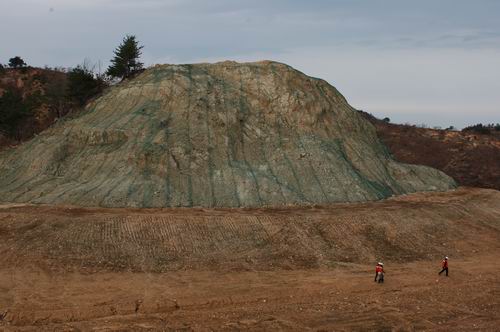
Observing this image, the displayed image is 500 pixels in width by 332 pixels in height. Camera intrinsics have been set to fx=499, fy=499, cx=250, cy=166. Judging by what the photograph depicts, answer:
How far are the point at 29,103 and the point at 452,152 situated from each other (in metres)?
39.3

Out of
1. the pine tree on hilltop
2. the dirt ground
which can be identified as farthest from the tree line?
the dirt ground

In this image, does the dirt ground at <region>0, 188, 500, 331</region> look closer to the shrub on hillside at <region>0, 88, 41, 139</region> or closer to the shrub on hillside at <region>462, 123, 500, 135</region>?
the shrub on hillside at <region>0, 88, 41, 139</region>

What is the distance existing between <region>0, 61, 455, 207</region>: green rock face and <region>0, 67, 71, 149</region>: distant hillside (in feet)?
17.8

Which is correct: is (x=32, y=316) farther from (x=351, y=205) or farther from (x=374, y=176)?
(x=374, y=176)

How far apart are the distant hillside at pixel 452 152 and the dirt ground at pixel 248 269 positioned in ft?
64.3

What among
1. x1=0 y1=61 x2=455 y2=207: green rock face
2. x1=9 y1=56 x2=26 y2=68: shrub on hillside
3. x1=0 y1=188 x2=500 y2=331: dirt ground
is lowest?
x1=0 y1=188 x2=500 y2=331: dirt ground

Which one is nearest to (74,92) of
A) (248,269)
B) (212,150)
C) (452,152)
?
(212,150)

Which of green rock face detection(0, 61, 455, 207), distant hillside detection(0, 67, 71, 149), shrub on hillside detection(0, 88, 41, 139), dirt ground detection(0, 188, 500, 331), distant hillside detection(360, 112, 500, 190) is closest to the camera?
dirt ground detection(0, 188, 500, 331)

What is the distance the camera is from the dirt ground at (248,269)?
1477 cm

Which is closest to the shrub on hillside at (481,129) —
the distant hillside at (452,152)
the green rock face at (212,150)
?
the distant hillside at (452,152)

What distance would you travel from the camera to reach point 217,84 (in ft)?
108

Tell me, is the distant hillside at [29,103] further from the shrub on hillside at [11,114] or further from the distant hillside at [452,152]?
the distant hillside at [452,152]

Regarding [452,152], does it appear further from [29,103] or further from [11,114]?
[11,114]

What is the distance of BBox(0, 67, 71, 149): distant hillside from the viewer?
114 ft
